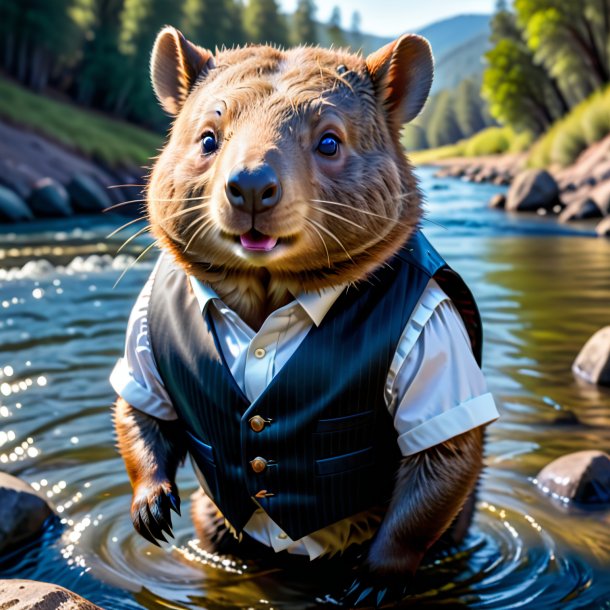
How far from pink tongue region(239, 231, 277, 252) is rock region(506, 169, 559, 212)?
64.9 feet

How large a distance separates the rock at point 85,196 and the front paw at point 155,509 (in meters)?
19.1

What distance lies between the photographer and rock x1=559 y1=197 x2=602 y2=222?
18016 mm

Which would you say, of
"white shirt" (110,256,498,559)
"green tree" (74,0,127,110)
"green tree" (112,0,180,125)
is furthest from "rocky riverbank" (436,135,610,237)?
"green tree" (74,0,127,110)

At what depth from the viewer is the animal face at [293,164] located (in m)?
2.40

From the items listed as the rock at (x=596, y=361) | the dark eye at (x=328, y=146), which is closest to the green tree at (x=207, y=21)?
the rock at (x=596, y=361)

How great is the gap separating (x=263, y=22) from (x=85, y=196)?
39.5m

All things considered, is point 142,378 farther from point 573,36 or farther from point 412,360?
point 573,36

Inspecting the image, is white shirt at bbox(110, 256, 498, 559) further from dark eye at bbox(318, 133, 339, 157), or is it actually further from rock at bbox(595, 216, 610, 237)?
rock at bbox(595, 216, 610, 237)

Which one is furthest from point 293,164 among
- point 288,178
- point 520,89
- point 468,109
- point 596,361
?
point 468,109

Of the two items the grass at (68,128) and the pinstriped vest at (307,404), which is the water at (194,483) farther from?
the grass at (68,128)

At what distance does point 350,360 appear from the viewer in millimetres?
2693

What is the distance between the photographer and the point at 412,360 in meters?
2.70

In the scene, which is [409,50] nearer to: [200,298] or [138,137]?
[200,298]

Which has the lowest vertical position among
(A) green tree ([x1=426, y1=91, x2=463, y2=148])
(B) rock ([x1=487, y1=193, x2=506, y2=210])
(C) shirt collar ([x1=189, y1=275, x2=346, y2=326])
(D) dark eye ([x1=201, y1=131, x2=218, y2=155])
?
(A) green tree ([x1=426, y1=91, x2=463, y2=148])
